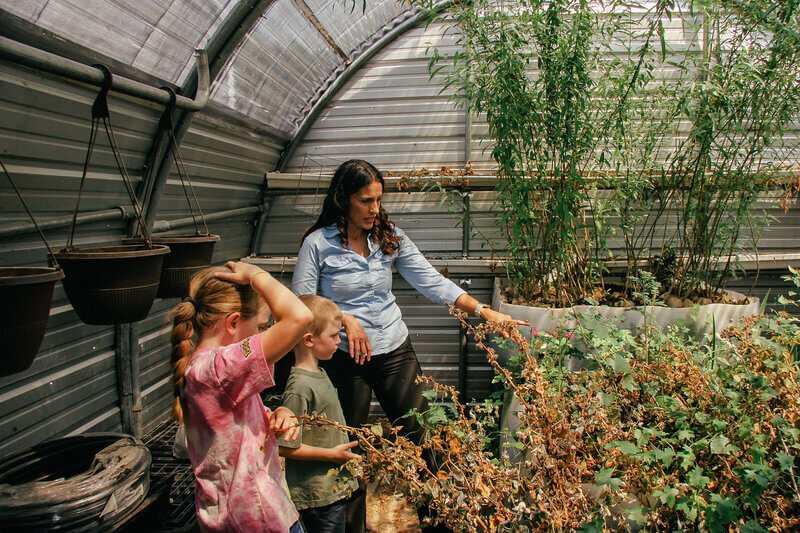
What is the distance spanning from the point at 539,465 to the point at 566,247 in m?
2.08

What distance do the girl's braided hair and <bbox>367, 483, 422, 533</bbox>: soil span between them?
1.53m

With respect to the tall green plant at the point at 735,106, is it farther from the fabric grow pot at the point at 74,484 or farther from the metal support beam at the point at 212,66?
the fabric grow pot at the point at 74,484

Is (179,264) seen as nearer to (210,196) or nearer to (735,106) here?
(210,196)

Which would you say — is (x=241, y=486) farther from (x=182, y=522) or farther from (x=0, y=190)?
(x=0, y=190)

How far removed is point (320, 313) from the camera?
1.98m

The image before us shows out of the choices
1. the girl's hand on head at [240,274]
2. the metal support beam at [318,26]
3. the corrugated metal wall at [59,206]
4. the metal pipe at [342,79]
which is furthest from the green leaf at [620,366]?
the metal pipe at [342,79]

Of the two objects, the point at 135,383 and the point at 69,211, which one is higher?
the point at 69,211

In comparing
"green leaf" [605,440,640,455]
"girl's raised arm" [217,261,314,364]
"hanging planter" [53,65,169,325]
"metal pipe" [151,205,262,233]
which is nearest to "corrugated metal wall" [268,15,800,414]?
"metal pipe" [151,205,262,233]

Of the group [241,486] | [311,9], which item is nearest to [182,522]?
[241,486]

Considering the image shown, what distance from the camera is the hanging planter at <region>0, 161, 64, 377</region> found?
1.30m

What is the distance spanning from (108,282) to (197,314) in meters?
0.41

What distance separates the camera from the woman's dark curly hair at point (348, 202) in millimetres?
2322

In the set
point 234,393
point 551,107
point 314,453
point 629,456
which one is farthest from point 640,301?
point 234,393

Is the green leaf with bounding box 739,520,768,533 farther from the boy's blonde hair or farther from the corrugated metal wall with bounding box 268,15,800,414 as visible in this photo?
the corrugated metal wall with bounding box 268,15,800,414
